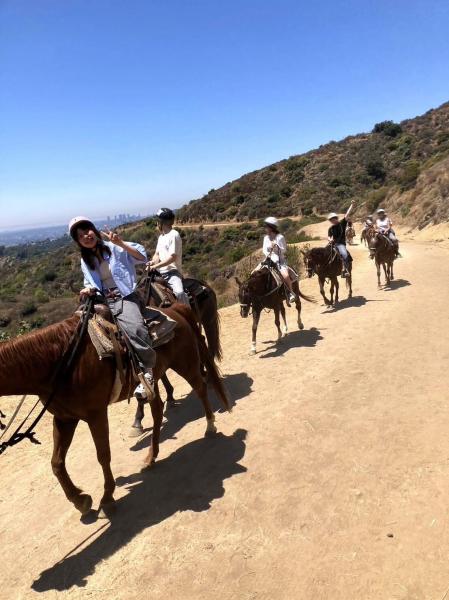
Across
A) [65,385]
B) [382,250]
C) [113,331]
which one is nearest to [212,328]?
[113,331]

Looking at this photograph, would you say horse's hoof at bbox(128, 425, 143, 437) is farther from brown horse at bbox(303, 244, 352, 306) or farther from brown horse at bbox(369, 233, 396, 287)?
brown horse at bbox(369, 233, 396, 287)

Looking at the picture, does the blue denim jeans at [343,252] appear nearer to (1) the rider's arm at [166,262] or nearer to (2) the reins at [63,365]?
(1) the rider's arm at [166,262]

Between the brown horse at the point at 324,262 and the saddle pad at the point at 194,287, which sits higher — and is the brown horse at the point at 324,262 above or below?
below

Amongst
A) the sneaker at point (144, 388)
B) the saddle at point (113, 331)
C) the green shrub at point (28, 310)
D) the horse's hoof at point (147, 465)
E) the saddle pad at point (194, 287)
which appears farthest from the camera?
the green shrub at point (28, 310)

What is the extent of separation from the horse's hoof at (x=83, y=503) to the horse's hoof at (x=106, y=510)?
4.7 inches

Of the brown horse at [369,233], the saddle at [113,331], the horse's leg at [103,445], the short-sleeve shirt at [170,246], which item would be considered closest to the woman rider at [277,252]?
the short-sleeve shirt at [170,246]

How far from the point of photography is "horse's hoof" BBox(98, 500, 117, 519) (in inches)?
162

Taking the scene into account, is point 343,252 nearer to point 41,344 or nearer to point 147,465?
point 147,465

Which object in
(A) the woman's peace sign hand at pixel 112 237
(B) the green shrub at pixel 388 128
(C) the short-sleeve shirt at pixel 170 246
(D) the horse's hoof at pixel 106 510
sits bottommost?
(D) the horse's hoof at pixel 106 510

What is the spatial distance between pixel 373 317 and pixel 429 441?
548cm

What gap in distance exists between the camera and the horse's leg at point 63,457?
3.93 metres

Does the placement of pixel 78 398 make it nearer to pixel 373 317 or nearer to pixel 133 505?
pixel 133 505

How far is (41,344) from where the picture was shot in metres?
3.72

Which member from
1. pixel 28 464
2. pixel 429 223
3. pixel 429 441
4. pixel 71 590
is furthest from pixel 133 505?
pixel 429 223
